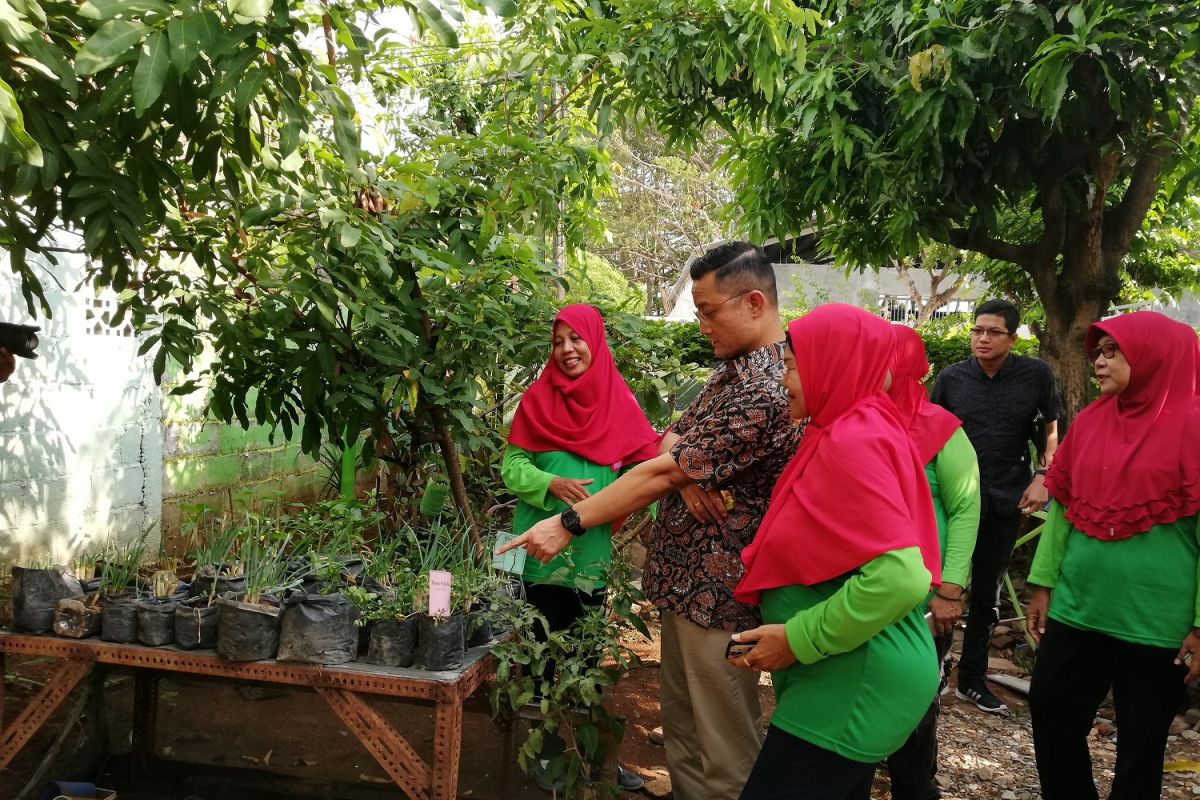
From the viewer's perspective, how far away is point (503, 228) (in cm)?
351

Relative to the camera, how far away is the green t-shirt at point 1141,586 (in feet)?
7.98

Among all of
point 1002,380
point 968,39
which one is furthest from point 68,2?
point 1002,380

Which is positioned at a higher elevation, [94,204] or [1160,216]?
[1160,216]

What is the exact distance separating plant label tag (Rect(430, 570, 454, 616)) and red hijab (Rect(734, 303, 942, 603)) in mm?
993

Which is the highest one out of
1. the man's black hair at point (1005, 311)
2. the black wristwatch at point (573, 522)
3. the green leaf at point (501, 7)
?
the green leaf at point (501, 7)

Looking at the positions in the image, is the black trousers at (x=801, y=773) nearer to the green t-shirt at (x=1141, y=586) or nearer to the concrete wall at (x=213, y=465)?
the green t-shirt at (x=1141, y=586)

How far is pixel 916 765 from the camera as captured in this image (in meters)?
2.83

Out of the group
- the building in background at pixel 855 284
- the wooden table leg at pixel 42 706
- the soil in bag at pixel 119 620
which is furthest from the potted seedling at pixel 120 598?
the building in background at pixel 855 284

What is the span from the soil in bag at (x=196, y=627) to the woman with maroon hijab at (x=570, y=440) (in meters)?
0.99

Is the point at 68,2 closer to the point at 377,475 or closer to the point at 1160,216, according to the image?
the point at 377,475

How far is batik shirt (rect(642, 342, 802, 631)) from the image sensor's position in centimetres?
227

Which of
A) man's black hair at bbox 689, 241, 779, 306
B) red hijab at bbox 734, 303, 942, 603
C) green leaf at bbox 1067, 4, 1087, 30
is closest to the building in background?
green leaf at bbox 1067, 4, 1087, 30

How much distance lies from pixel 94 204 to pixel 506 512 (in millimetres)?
2886

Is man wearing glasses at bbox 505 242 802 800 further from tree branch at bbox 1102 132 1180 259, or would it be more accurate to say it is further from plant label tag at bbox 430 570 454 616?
tree branch at bbox 1102 132 1180 259
